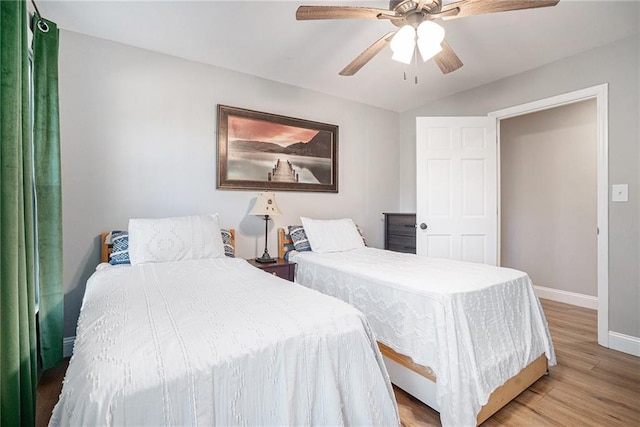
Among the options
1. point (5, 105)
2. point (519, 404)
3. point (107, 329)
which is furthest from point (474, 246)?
point (5, 105)

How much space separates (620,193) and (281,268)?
2897mm

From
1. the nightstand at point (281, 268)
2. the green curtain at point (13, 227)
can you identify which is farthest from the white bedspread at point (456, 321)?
the green curtain at point (13, 227)

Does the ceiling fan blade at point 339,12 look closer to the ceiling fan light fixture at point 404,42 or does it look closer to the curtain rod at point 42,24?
the ceiling fan light fixture at point 404,42

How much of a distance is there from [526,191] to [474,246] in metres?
1.45

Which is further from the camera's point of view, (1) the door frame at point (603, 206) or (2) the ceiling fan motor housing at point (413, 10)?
(1) the door frame at point (603, 206)

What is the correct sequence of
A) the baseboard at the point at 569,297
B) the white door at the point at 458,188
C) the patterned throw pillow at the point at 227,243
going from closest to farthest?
1. the patterned throw pillow at the point at 227,243
2. the white door at the point at 458,188
3. the baseboard at the point at 569,297

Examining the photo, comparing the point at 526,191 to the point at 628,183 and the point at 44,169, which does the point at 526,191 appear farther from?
the point at 44,169

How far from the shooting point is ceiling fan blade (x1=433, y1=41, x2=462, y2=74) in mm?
1996

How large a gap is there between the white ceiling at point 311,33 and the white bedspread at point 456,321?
181 cm

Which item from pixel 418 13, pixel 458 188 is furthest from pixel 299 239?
pixel 418 13

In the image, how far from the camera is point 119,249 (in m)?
2.25

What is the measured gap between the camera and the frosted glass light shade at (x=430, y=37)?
172 centimetres

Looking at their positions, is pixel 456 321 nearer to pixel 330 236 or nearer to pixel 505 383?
pixel 505 383

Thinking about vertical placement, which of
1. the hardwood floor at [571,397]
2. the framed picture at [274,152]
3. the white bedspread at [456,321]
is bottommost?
the hardwood floor at [571,397]
